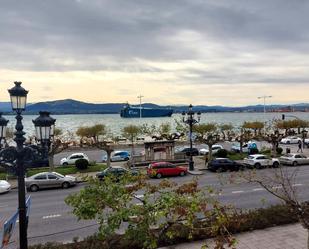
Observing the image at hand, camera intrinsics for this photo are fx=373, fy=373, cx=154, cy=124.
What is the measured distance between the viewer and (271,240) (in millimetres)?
14945

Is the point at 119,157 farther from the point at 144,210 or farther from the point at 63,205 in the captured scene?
the point at 144,210

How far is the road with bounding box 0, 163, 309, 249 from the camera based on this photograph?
16.9 metres

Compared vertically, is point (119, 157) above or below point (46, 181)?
below

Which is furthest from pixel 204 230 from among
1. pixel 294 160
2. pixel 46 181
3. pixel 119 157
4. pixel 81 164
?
pixel 119 157

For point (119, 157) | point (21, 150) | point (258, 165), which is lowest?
point (119, 157)

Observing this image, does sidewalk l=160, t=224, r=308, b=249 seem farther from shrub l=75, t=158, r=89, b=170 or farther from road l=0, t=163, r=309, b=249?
shrub l=75, t=158, r=89, b=170

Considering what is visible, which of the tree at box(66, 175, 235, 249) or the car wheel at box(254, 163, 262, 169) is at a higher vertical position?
the tree at box(66, 175, 235, 249)

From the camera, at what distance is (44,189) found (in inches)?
1092

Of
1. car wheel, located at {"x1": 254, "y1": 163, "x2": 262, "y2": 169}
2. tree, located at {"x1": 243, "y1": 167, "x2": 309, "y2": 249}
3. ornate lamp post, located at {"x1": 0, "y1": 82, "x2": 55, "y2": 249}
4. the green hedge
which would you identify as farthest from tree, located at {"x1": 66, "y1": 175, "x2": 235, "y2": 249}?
car wheel, located at {"x1": 254, "y1": 163, "x2": 262, "y2": 169}

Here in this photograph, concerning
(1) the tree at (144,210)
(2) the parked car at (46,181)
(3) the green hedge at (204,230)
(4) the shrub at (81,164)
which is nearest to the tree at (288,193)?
(3) the green hedge at (204,230)

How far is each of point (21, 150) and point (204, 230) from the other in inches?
253

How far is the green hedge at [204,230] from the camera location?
44.2ft

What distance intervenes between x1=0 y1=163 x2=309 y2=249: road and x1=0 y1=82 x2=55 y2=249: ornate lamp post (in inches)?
197

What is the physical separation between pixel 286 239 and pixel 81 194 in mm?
9717
